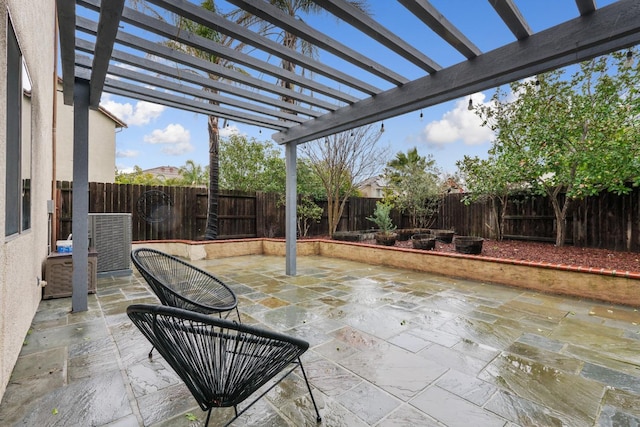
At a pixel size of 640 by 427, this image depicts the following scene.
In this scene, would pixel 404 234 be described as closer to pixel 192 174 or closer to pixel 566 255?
pixel 566 255

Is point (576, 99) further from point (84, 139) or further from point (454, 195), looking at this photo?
point (84, 139)

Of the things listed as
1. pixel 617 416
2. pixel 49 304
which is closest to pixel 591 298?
pixel 617 416

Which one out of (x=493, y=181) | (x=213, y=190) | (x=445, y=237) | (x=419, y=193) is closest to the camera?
(x=493, y=181)

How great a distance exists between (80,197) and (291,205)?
9.36 feet

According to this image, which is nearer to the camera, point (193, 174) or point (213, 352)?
point (213, 352)

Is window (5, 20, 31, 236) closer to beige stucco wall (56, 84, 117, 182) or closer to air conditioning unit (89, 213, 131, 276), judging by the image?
air conditioning unit (89, 213, 131, 276)

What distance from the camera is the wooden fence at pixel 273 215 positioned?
6092 millimetres

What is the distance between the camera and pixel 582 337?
8.80 feet

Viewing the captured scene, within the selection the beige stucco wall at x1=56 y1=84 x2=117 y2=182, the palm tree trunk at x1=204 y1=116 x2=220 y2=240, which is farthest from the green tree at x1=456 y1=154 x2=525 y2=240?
the beige stucco wall at x1=56 y1=84 x2=117 y2=182

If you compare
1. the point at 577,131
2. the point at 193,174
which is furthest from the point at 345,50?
the point at 193,174

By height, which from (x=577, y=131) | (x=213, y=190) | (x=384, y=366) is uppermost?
(x=577, y=131)

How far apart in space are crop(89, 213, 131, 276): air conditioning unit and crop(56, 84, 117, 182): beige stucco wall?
24.0 ft

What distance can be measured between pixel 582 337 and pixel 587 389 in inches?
40.5

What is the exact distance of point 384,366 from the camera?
7.16ft
